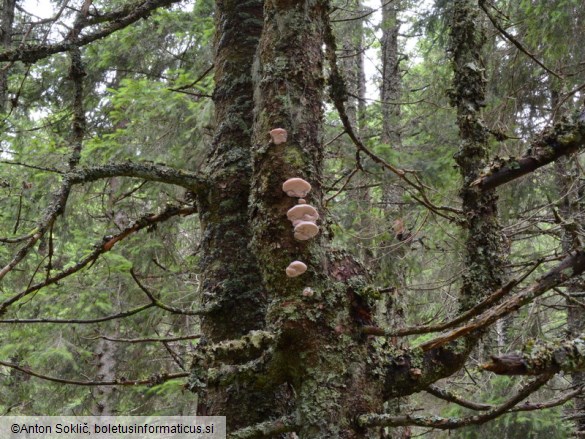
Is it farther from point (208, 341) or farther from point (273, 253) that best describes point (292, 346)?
point (208, 341)

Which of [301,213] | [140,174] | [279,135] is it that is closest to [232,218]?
[140,174]

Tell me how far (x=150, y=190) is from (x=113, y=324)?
2910 mm

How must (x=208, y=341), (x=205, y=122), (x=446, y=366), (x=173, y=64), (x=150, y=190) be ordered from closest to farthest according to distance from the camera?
(x=446, y=366), (x=208, y=341), (x=205, y=122), (x=150, y=190), (x=173, y=64)

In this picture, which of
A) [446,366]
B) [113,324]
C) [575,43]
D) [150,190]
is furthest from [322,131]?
[113,324]

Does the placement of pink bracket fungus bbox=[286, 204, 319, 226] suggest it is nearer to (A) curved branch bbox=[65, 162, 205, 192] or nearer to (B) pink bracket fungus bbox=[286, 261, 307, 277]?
(B) pink bracket fungus bbox=[286, 261, 307, 277]

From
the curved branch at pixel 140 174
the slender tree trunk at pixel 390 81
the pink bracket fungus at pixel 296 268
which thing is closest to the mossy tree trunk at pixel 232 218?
the curved branch at pixel 140 174

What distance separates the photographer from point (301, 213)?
75.4 inches

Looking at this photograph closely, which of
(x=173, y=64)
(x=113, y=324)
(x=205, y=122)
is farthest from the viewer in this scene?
(x=173, y=64)

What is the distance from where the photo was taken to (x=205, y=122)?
6.00 meters

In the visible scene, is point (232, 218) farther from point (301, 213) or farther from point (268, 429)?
point (268, 429)

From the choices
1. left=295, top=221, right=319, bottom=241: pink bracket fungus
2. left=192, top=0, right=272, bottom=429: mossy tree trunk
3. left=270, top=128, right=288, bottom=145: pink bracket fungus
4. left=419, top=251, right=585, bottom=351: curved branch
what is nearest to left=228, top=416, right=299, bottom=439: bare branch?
left=192, top=0, right=272, bottom=429: mossy tree trunk

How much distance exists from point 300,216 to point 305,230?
2.5 inches

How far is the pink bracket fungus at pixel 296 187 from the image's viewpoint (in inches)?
77.3

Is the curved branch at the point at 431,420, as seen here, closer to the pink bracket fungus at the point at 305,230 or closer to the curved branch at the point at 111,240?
the pink bracket fungus at the point at 305,230
